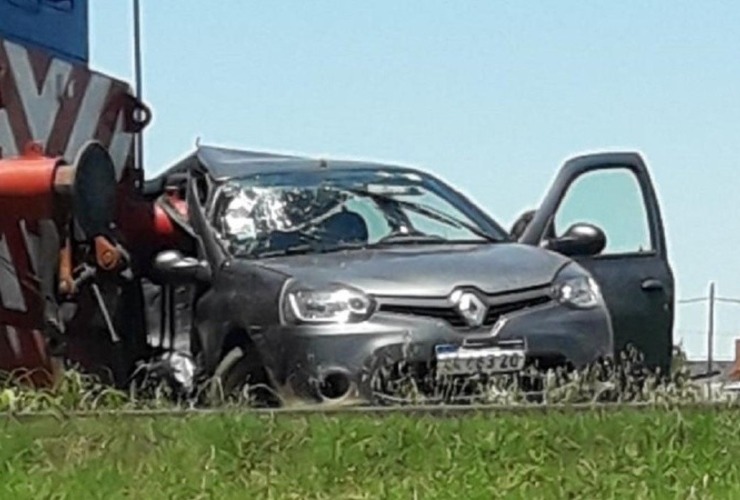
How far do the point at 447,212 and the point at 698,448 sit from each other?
12.9ft

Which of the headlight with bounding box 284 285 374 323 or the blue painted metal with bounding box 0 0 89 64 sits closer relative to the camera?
the headlight with bounding box 284 285 374 323

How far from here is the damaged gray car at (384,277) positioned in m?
9.14

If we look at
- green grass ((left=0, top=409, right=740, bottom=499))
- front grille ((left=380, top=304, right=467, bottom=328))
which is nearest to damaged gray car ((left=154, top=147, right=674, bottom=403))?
front grille ((left=380, top=304, right=467, bottom=328))

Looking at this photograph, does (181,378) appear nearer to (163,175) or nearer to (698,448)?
(163,175)

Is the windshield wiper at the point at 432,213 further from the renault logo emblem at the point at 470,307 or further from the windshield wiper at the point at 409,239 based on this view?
the renault logo emblem at the point at 470,307

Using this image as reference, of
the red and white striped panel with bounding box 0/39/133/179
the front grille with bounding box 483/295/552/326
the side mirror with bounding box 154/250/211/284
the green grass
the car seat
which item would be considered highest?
the red and white striped panel with bounding box 0/39/133/179

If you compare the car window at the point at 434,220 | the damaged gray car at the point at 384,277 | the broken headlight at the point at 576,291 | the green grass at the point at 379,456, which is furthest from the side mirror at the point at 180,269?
the green grass at the point at 379,456

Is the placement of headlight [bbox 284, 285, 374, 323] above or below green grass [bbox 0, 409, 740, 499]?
below

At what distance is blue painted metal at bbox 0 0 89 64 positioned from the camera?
999 cm

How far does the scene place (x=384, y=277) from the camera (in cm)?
935

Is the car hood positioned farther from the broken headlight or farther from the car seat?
the car seat

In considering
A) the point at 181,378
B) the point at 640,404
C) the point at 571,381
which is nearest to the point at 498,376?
the point at 571,381

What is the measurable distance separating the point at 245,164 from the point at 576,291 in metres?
2.33

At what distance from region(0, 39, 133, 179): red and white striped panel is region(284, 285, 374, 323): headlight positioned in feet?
4.75
